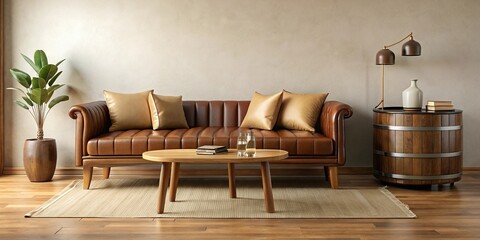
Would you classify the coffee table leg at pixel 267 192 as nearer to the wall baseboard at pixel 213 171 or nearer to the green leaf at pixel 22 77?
the wall baseboard at pixel 213 171

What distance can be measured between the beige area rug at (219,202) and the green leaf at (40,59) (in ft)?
3.99

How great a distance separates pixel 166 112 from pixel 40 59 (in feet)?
4.47

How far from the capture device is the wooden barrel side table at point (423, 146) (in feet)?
18.0

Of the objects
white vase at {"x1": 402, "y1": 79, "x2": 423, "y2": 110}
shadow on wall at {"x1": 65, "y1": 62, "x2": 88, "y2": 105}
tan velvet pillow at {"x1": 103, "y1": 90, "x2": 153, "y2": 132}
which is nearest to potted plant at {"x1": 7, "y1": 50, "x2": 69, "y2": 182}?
shadow on wall at {"x1": 65, "y1": 62, "x2": 88, "y2": 105}

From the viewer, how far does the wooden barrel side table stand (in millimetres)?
5500

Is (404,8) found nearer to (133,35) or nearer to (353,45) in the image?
(353,45)

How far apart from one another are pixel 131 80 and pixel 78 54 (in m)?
0.60

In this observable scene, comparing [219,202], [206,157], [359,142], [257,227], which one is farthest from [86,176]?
[359,142]

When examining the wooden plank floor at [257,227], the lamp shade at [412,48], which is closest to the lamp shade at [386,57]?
the lamp shade at [412,48]

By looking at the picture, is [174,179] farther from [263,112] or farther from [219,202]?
[263,112]

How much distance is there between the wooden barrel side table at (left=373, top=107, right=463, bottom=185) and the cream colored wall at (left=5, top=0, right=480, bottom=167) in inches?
38.0

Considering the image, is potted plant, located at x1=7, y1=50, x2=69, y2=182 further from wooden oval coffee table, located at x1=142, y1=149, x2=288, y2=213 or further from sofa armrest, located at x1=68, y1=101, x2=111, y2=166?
wooden oval coffee table, located at x1=142, y1=149, x2=288, y2=213

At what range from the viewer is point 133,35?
6520 millimetres

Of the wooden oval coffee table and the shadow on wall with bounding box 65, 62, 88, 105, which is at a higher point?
the shadow on wall with bounding box 65, 62, 88, 105
